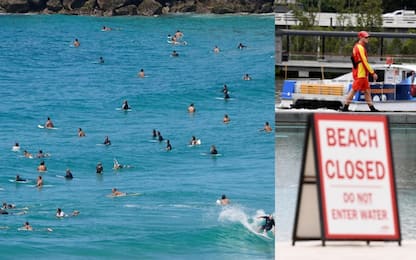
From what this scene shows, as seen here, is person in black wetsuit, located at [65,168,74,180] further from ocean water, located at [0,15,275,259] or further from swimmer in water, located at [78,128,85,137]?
swimmer in water, located at [78,128,85,137]

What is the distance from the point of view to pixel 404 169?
18.2 metres

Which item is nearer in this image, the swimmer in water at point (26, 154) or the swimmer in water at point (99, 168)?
the swimmer in water at point (26, 154)

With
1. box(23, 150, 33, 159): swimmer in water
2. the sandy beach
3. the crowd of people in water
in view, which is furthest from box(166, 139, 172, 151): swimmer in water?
the sandy beach

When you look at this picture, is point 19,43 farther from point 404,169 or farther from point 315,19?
point 315,19

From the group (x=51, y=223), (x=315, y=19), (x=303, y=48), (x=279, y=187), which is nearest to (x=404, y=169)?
(x=279, y=187)

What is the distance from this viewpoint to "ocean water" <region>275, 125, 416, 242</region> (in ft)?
39.2

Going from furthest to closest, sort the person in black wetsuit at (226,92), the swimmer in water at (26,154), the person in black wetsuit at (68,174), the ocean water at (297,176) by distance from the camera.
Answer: the ocean water at (297,176)
the person in black wetsuit at (226,92)
the person in black wetsuit at (68,174)
the swimmer in water at (26,154)

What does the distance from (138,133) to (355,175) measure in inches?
59.9

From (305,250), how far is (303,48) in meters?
20.4

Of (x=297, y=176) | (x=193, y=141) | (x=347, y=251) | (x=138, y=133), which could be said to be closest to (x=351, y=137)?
(x=347, y=251)

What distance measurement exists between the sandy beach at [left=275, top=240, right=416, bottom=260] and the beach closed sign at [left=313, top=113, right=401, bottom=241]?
0.08m

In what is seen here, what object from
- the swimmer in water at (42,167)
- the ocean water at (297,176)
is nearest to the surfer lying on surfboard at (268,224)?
the swimmer in water at (42,167)

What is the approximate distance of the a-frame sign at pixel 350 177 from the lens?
6699 millimetres

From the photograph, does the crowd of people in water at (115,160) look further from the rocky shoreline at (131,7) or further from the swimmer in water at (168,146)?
the rocky shoreline at (131,7)
